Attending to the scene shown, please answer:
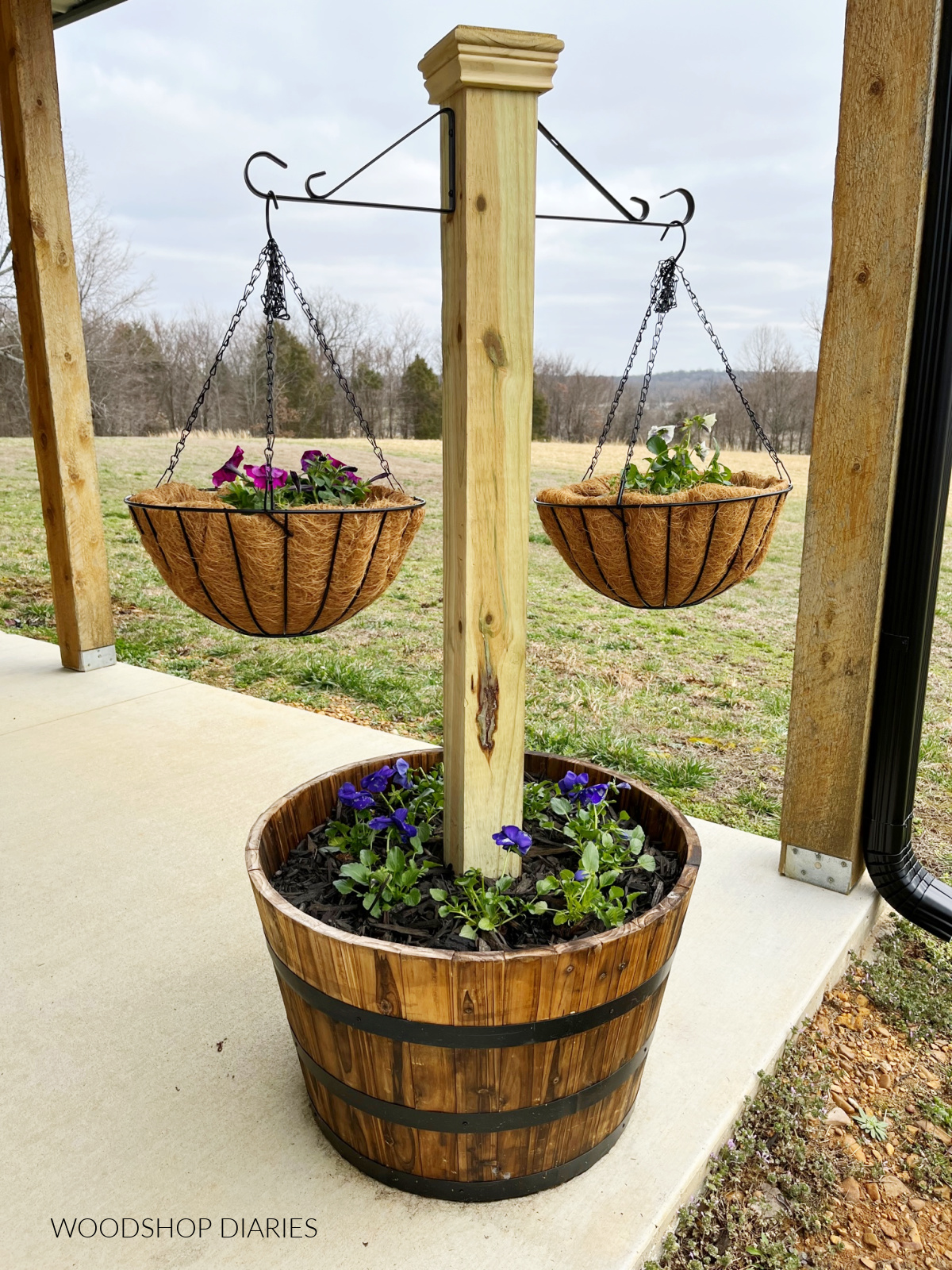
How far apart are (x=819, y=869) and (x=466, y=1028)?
126 cm

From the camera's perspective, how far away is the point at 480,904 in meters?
1.26

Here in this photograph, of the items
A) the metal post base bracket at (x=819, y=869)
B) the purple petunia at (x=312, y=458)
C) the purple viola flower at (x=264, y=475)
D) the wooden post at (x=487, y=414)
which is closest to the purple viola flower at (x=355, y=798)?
the wooden post at (x=487, y=414)

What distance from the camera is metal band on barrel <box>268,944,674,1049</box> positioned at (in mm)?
1069

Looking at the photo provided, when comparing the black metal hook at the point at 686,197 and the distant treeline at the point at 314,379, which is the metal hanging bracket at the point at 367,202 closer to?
the black metal hook at the point at 686,197

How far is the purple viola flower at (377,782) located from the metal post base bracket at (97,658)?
7.65ft

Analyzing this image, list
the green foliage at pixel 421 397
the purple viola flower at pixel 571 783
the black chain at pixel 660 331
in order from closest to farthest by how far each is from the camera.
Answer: the purple viola flower at pixel 571 783 → the black chain at pixel 660 331 → the green foliage at pixel 421 397

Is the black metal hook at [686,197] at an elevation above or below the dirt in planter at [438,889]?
above

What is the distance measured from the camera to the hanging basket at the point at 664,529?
5.24ft

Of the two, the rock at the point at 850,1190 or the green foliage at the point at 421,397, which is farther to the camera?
the green foliage at the point at 421,397

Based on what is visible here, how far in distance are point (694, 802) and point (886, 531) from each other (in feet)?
3.60

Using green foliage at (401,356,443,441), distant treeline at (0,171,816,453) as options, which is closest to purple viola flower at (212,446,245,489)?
distant treeline at (0,171,816,453)

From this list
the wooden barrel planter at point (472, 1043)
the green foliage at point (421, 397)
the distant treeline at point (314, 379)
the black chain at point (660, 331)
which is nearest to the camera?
the wooden barrel planter at point (472, 1043)

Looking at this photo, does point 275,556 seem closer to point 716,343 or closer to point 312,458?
point 312,458

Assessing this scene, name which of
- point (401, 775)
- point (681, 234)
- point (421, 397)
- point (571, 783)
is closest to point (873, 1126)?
point (571, 783)
